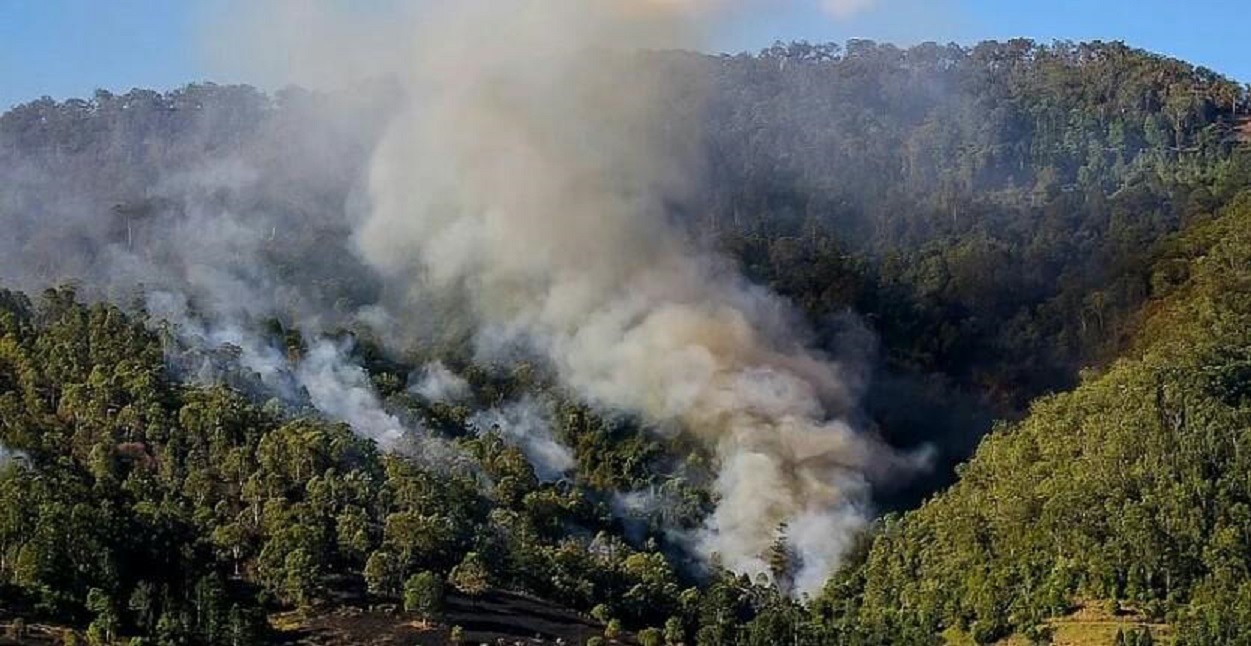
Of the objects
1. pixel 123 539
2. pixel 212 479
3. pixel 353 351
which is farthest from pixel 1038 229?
pixel 123 539

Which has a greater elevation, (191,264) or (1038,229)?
(1038,229)

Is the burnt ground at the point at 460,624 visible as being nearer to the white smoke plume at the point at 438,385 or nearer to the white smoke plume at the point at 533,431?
the white smoke plume at the point at 533,431

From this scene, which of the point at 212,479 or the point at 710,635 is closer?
the point at 710,635

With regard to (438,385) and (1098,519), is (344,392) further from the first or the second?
(1098,519)

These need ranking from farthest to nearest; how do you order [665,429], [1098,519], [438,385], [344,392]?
1. [438,385]
2. [665,429]
3. [344,392]
4. [1098,519]

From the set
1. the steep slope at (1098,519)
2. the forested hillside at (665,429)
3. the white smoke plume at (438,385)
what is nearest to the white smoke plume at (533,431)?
the forested hillside at (665,429)

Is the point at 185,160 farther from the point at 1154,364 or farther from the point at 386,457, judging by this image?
the point at 1154,364

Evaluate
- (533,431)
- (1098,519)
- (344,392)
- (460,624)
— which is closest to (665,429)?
(533,431)
